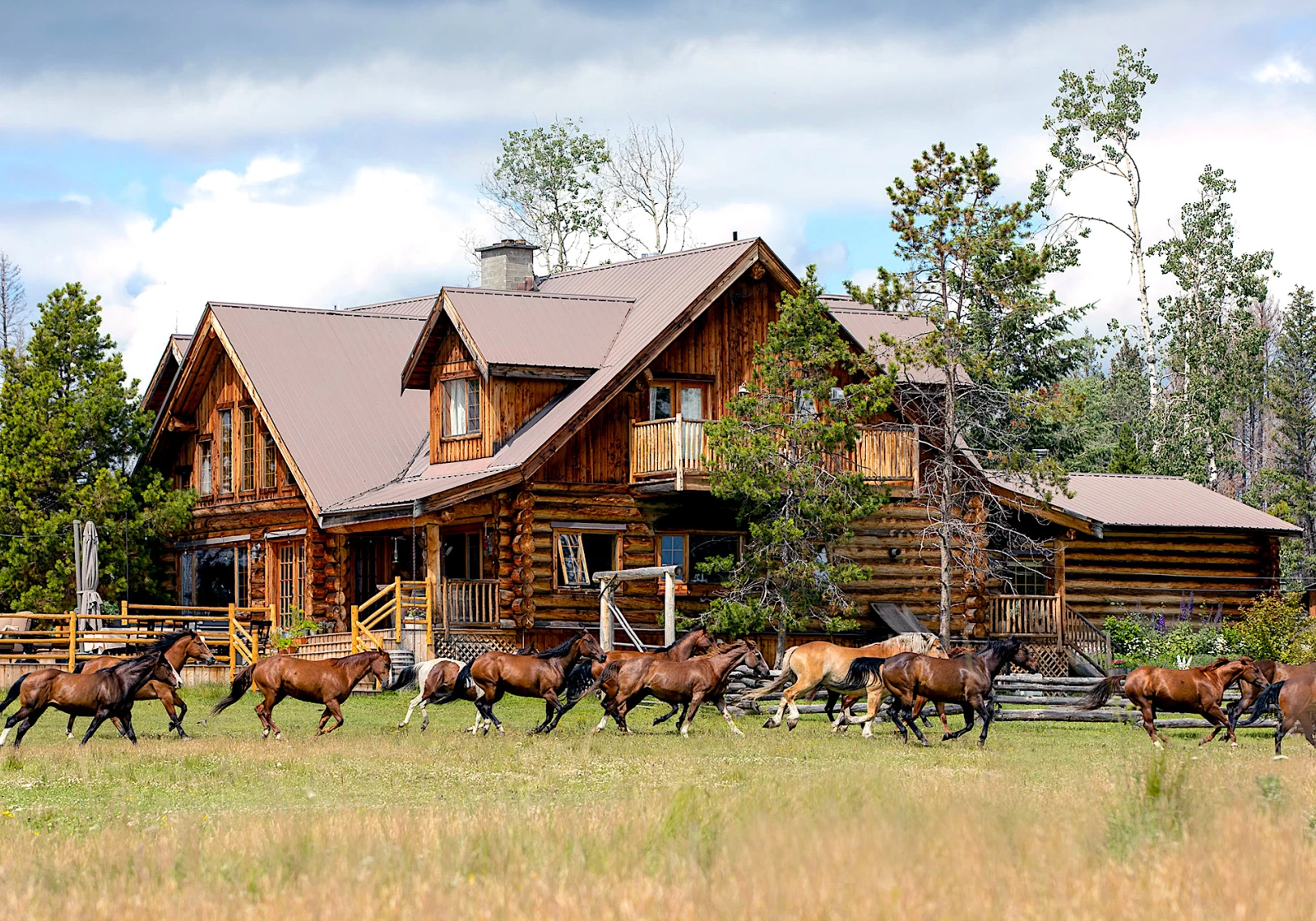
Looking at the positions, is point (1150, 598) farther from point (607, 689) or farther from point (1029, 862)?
point (1029, 862)

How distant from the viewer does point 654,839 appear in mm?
12492

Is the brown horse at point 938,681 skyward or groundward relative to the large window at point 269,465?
groundward

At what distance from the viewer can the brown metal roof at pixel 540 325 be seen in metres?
35.6

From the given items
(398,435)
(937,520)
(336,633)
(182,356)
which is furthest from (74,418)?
(937,520)

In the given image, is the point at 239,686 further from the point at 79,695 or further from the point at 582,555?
the point at 582,555

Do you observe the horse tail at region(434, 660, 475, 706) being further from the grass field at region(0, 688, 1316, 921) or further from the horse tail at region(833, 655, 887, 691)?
the horse tail at region(833, 655, 887, 691)

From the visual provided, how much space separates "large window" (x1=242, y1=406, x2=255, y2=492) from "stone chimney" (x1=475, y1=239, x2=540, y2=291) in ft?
21.0

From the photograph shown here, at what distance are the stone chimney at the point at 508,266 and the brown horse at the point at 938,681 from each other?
69.6 feet

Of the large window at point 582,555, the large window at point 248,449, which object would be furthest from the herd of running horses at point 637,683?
the large window at point 248,449

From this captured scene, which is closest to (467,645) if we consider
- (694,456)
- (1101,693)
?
(694,456)

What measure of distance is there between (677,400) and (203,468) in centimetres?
1396

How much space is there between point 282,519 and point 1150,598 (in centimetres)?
2031

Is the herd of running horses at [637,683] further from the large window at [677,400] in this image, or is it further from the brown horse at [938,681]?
the large window at [677,400]

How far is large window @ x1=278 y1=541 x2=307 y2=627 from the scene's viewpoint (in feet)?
128
